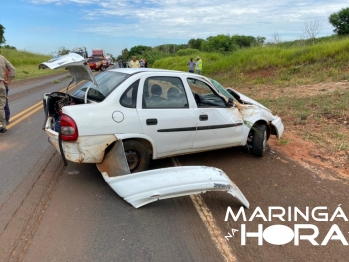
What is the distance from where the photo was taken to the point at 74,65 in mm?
4438

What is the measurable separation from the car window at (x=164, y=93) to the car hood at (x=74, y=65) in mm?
797

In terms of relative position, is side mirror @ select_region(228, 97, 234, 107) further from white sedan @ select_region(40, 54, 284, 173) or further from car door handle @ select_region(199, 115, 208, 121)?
car door handle @ select_region(199, 115, 208, 121)

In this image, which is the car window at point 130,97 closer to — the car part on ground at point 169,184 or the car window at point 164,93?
the car window at point 164,93

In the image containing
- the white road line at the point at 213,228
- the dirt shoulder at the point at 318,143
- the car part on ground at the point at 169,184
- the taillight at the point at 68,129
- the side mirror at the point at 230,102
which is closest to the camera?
the white road line at the point at 213,228

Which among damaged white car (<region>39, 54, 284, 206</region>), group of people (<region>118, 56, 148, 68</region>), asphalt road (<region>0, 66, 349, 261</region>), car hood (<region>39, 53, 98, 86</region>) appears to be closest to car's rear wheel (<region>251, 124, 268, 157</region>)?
damaged white car (<region>39, 54, 284, 206</region>)

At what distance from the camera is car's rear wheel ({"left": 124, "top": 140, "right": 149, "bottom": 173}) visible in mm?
4348

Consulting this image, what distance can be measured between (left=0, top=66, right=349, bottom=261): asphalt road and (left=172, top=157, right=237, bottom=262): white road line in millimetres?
10

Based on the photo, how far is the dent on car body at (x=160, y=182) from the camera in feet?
12.2

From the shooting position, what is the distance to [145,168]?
4.54 meters

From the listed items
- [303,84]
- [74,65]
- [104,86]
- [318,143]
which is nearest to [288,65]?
[303,84]

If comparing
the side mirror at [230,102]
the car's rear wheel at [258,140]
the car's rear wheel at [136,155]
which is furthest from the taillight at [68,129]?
the car's rear wheel at [258,140]

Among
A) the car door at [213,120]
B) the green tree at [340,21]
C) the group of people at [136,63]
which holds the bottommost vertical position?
the car door at [213,120]

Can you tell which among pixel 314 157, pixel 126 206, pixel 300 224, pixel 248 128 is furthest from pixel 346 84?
pixel 126 206

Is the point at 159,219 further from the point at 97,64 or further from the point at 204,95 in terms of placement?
the point at 97,64
